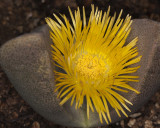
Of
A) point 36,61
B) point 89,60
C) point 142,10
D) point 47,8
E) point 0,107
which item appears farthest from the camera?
point 142,10

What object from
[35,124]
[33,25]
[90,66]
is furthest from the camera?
[33,25]

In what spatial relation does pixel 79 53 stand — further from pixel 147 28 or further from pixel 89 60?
pixel 147 28

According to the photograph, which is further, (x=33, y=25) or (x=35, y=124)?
(x=33, y=25)

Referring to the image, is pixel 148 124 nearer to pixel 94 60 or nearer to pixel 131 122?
pixel 131 122

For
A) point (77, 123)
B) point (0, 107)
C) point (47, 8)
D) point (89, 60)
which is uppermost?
point (47, 8)

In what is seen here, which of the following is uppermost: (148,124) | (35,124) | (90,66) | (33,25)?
(33,25)

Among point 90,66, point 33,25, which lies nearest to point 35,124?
point 90,66

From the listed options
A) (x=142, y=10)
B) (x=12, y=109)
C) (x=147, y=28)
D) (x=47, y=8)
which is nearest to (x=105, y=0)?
(x=147, y=28)

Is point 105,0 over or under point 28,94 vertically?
over

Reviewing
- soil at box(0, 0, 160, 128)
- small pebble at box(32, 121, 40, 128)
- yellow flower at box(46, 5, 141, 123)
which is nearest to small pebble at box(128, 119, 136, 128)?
soil at box(0, 0, 160, 128)
